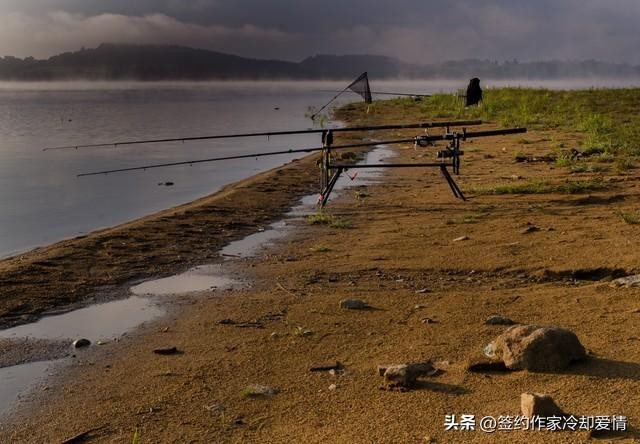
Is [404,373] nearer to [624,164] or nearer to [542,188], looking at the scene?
[542,188]

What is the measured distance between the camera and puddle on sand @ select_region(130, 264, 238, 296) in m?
7.63

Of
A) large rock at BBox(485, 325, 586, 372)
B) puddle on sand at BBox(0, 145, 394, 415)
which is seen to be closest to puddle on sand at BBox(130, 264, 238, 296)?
puddle on sand at BBox(0, 145, 394, 415)

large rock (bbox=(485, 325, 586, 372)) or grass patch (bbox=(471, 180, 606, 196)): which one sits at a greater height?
grass patch (bbox=(471, 180, 606, 196))

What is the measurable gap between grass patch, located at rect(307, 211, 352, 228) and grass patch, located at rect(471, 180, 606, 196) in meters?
2.97

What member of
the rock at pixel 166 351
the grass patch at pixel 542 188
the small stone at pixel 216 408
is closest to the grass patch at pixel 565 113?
the grass patch at pixel 542 188

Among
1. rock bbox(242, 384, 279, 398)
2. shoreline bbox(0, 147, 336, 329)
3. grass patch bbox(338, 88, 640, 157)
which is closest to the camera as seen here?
rock bbox(242, 384, 279, 398)

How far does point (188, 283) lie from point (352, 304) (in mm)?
2253

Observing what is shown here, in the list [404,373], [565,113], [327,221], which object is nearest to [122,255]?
[327,221]

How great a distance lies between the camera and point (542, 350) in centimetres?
454

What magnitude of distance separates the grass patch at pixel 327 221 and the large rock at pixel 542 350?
6.11 m

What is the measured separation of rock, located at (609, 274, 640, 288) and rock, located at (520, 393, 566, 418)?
110 inches

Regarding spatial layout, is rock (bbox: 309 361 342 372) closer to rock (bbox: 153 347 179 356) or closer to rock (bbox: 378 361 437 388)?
rock (bbox: 378 361 437 388)

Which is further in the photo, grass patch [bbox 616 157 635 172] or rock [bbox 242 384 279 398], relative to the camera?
grass patch [bbox 616 157 635 172]

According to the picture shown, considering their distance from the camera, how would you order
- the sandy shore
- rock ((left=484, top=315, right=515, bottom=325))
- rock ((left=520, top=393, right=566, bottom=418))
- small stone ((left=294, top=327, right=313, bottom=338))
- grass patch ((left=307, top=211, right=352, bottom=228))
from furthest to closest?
1. grass patch ((left=307, top=211, right=352, bottom=228))
2. small stone ((left=294, top=327, right=313, bottom=338))
3. rock ((left=484, top=315, right=515, bottom=325))
4. the sandy shore
5. rock ((left=520, top=393, right=566, bottom=418))
